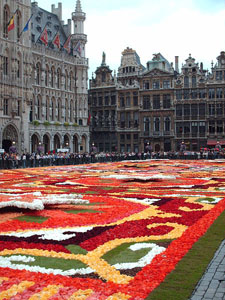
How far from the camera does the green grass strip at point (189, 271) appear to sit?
464 centimetres

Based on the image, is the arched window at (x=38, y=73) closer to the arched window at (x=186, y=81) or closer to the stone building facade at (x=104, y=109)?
the stone building facade at (x=104, y=109)

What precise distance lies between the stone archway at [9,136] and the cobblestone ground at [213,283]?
41.2 m

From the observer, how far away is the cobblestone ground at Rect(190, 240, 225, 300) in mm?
4594

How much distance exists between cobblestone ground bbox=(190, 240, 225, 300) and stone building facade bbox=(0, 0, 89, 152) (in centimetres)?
3983

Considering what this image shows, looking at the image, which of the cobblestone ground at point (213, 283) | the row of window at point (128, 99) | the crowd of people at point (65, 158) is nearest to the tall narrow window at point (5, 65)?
the crowd of people at point (65, 158)

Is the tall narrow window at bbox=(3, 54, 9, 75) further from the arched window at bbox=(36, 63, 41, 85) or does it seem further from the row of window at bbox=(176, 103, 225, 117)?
the row of window at bbox=(176, 103, 225, 117)

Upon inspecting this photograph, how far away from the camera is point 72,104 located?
58.1 metres

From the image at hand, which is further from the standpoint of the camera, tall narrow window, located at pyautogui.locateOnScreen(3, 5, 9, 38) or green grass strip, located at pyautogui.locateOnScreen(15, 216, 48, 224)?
tall narrow window, located at pyautogui.locateOnScreen(3, 5, 9, 38)

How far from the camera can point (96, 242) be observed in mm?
6605

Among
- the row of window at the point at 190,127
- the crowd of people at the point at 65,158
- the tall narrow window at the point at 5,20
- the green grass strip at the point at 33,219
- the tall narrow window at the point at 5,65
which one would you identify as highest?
the tall narrow window at the point at 5,20

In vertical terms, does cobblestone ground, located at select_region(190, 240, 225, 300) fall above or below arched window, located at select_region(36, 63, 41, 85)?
below

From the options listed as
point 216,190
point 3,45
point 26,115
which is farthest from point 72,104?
point 216,190

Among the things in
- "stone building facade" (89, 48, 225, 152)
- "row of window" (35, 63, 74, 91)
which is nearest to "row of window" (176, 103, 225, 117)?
"stone building facade" (89, 48, 225, 152)

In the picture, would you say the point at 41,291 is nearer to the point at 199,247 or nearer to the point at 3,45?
the point at 199,247
